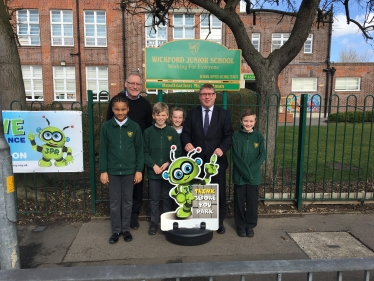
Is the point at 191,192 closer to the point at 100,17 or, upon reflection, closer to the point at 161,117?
the point at 161,117

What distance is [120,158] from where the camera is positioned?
11.7 ft

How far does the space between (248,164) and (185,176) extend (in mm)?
839

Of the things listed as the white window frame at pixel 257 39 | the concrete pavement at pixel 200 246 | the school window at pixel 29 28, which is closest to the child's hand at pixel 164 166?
the concrete pavement at pixel 200 246

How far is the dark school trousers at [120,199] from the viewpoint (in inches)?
144

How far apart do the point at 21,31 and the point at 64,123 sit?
2228 centimetres

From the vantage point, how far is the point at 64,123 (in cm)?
435

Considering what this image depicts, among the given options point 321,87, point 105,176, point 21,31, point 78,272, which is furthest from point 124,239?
point 321,87

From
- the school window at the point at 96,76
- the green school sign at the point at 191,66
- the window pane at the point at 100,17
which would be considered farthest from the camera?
the school window at the point at 96,76

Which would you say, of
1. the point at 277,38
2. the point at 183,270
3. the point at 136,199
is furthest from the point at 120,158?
the point at 277,38

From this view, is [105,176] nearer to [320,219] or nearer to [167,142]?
[167,142]

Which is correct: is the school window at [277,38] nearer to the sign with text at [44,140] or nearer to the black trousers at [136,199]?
the sign with text at [44,140]

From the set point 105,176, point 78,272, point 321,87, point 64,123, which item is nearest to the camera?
point 78,272

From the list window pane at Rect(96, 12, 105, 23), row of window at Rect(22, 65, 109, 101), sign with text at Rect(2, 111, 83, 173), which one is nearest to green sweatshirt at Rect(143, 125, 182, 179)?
sign with text at Rect(2, 111, 83, 173)

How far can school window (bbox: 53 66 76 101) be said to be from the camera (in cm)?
2292
